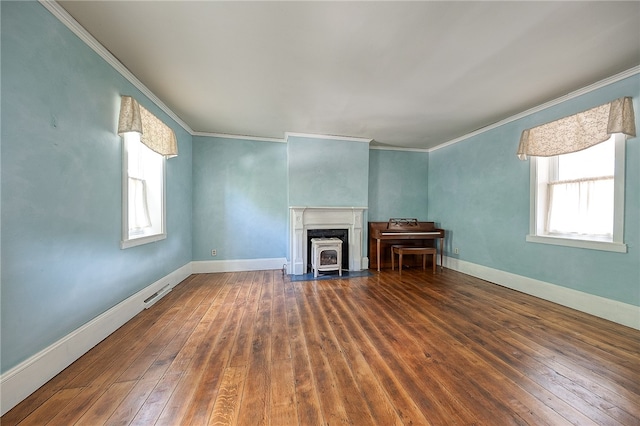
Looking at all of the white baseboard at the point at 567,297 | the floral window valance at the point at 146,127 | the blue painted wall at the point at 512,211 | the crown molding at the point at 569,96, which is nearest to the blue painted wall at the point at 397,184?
the blue painted wall at the point at 512,211

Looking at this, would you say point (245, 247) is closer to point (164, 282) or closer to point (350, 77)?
point (164, 282)

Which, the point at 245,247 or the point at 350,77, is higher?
the point at 350,77

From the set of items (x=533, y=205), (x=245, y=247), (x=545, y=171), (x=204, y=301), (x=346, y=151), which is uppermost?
(x=346, y=151)

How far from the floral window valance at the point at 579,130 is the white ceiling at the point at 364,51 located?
32 cm

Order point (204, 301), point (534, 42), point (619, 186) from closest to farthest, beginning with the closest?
1. point (534, 42)
2. point (619, 186)
3. point (204, 301)

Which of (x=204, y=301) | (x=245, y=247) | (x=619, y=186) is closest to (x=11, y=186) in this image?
(x=204, y=301)

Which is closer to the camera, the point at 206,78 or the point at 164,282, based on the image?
the point at 206,78

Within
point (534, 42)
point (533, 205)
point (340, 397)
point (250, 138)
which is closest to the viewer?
point (340, 397)

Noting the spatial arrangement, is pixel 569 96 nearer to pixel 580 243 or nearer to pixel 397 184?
pixel 580 243

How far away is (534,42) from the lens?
71.9 inches

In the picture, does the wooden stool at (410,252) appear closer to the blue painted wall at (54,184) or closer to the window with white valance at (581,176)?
the window with white valance at (581,176)

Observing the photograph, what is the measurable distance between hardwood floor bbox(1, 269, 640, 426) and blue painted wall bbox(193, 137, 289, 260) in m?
1.60

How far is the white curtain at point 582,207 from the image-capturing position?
8.12 ft

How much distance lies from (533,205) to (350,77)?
9.75 ft
